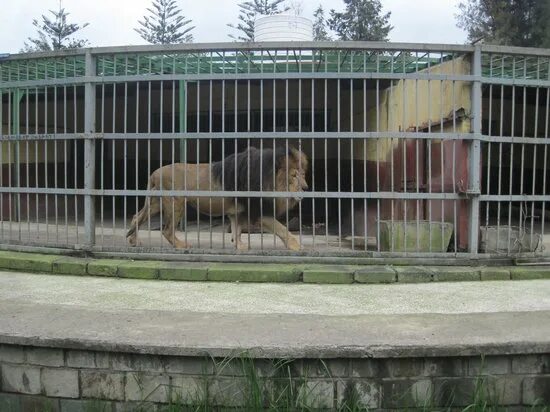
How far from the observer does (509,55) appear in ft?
19.9

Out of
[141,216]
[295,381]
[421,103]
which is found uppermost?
[421,103]

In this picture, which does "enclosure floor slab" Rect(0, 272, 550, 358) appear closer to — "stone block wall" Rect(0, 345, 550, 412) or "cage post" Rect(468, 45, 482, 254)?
"stone block wall" Rect(0, 345, 550, 412)

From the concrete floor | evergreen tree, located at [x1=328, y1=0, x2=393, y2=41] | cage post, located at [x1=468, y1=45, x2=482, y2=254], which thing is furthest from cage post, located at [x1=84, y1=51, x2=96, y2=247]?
evergreen tree, located at [x1=328, y1=0, x2=393, y2=41]

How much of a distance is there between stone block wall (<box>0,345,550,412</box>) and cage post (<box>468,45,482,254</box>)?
8.52ft

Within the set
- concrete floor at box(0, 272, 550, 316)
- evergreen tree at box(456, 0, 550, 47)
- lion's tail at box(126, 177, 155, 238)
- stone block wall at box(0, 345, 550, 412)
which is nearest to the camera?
stone block wall at box(0, 345, 550, 412)

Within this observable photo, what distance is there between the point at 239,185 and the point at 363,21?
3377cm

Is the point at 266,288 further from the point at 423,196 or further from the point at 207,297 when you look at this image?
the point at 423,196

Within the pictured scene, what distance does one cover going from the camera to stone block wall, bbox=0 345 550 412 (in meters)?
3.40

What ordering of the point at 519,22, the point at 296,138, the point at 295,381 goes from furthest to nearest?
1. the point at 519,22
2. the point at 296,138
3. the point at 295,381

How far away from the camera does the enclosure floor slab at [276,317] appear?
3.45 m

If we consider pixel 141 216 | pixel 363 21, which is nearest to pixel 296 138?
pixel 141 216

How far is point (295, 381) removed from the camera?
134 inches

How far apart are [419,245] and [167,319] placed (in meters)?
3.35

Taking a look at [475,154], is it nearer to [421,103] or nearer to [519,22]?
[421,103]
